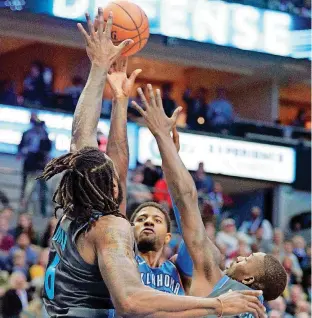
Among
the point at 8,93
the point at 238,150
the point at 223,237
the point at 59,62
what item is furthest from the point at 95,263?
the point at 59,62

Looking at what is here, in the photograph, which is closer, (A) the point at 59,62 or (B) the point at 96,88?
(B) the point at 96,88

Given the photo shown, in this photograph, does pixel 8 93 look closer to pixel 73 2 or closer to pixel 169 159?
pixel 73 2

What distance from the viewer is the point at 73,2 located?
1866cm

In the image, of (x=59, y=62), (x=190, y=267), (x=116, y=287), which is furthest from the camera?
(x=59, y=62)

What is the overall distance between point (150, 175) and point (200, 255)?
10004 millimetres

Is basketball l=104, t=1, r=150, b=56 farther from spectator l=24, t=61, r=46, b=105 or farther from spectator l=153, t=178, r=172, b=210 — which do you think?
spectator l=24, t=61, r=46, b=105

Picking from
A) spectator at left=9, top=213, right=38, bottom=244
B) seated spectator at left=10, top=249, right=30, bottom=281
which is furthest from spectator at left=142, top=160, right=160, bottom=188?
seated spectator at left=10, top=249, right=30, bottom=281

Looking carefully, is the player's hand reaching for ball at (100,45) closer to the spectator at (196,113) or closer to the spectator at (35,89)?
the spectator at (35,89)

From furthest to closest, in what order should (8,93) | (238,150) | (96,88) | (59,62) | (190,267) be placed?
(59,62) < (238,150) < (8,93) < (190,267) < (96,88)

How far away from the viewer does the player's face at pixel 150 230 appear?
5.93m

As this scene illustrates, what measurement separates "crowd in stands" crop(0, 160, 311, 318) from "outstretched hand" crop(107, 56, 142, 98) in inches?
188

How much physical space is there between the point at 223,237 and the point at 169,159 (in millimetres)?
8773

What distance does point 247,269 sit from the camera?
4.92 m

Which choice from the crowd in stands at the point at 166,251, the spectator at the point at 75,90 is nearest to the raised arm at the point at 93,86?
the crowd in stands at the point at 166,251
